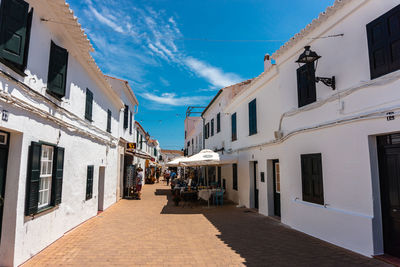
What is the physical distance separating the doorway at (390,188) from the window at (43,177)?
6.98 metres

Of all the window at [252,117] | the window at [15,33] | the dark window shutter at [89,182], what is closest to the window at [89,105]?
the dark window shutter at [89,182]

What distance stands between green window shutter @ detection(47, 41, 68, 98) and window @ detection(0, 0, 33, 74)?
110cm

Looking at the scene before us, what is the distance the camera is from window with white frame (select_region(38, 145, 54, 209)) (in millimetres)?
5816

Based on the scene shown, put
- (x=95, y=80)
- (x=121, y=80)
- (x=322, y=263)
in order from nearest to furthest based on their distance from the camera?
(x=322, y=263) → (x=95, y=80) → (x=121, y=80)

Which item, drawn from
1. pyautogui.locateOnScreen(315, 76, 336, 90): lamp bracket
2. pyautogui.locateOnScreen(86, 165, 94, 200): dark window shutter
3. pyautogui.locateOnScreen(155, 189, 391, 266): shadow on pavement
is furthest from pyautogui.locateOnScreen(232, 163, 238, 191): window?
pyautogui.locateOnScreen(315, 76, 336, 90): lamp bracket

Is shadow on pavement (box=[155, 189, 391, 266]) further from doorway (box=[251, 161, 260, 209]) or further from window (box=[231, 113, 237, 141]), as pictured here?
window (box=[231, 113, 237, 141])

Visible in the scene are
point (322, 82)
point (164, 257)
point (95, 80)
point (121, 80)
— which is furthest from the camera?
point (121, 80)

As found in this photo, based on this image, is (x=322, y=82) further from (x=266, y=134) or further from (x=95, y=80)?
(x=95, y=80)

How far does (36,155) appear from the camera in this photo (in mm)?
5246

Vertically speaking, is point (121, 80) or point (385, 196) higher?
point (121, 80)

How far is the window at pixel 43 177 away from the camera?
5.07 meters

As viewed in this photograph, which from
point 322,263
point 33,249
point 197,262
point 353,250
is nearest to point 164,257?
point 197,262

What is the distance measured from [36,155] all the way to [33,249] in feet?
6.33

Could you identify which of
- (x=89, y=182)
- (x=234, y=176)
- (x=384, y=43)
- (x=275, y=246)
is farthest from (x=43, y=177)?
(x=234, y=176)
